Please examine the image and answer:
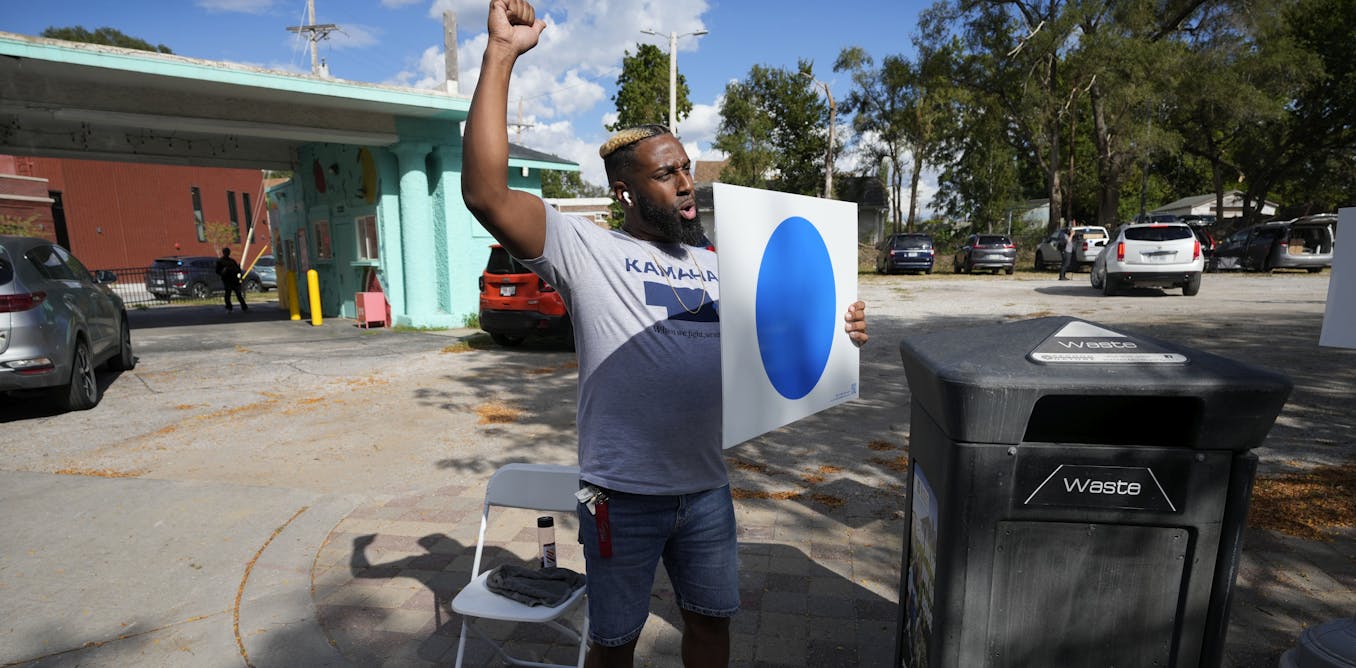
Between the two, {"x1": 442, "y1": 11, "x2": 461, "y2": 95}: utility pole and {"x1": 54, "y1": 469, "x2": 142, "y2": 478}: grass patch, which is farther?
{"x1": 442, "y1": 11, "x2": 461, "y2": 95}: utility pole

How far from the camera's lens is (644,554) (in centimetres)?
181

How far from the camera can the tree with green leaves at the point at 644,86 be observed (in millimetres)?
26875

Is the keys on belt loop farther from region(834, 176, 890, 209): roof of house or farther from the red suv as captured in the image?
region(834, 176, 890, 209): roof of house

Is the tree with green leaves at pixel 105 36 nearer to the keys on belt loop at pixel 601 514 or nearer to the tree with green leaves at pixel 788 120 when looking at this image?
the tree with green leaves at pixel 788 120

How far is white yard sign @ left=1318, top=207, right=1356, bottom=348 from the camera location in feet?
7.46

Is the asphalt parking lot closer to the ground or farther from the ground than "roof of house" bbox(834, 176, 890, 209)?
closer to the ground

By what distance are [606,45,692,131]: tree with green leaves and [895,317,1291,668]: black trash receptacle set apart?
26.0 meters

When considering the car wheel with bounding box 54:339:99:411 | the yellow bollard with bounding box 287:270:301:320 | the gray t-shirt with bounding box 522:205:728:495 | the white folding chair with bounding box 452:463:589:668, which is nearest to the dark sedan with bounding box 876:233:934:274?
the yellow bollard with bounding box 287:270:301:320

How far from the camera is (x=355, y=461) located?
5.18m

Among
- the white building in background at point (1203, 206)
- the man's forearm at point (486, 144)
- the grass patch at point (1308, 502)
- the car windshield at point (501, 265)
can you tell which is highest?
the white building in background at point (1203, 206)

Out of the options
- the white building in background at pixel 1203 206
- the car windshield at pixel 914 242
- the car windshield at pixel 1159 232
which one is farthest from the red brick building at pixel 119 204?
the white building in background at pixel 1203 206

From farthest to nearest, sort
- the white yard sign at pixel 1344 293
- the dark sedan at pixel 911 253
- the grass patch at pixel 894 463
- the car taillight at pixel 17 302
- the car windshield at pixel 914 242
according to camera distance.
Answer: the car windshield at pixel 914 242 → the dark sedan at pixel 911 253 → the car taillight at pixel 17 302 → the grass patch at pixel 894 463 → the white yard sign at pixel 1344 293

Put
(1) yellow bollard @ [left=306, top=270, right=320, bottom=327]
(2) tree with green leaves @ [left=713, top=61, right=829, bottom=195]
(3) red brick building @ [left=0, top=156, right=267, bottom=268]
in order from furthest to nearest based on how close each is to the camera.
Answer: (2) tree with green leaves @ [left=713, top=61, right=829, bottom=195] < (3) red brick building @ [left=0, top=156, right=267, bottom=268] < (1) yellow bollard @ [left=306, top=270, right=320, bottom=327]

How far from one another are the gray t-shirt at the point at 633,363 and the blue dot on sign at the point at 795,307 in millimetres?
168
